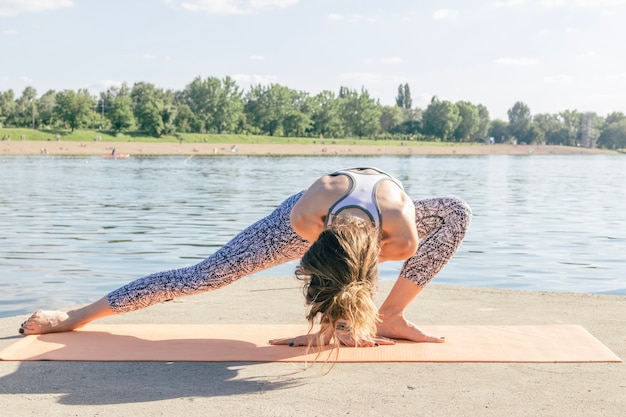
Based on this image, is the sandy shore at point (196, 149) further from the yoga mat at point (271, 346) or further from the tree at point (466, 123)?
the yoga mat at point (271, 346)

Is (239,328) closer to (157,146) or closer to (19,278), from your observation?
(19,278)

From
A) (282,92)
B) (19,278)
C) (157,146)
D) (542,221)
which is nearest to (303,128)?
(282,92)

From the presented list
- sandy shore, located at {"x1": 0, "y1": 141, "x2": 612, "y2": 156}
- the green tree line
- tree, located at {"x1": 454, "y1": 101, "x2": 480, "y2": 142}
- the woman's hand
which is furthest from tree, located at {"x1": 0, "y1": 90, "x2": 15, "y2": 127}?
the woman's hand

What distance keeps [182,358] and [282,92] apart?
11491 centimetres

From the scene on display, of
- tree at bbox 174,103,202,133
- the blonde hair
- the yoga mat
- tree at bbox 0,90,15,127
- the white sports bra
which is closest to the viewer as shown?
the blonde hair

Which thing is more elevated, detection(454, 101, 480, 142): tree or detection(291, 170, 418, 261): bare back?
detection(454, 101, 480, 142): tree

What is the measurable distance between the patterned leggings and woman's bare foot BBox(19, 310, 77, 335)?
0.77m

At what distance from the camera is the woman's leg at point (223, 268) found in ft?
15.1

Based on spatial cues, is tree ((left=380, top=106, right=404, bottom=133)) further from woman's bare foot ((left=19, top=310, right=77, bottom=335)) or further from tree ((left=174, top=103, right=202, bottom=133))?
woman's bare foot ((left=19, top=310, right=77, bottom=335))

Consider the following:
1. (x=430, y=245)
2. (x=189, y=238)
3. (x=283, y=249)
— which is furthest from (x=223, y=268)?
(x=189, y=238)

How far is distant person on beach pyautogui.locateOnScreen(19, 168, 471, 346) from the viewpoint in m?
3.30

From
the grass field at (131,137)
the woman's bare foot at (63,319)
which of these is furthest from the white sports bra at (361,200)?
the grass field at (131,137)

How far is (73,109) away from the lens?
3506 inches

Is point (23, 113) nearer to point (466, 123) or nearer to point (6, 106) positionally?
point (6, 106)
